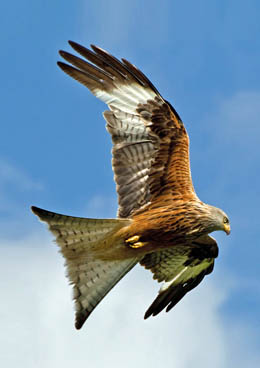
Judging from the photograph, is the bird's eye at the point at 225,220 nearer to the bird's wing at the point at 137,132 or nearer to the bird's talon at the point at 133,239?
the bird's wing at the point at 137,132

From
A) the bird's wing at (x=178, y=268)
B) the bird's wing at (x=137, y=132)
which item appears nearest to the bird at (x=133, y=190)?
the bird's wing at (x=137, y=132)

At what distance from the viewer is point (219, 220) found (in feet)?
41.2

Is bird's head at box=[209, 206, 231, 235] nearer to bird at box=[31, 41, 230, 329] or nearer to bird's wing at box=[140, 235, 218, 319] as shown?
bird at box=[31, 41, 230, 329]

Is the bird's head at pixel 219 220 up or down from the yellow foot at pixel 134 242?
up

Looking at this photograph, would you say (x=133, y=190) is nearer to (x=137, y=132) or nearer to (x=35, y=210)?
(x=137, y=132)

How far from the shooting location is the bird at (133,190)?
12516 millimetres

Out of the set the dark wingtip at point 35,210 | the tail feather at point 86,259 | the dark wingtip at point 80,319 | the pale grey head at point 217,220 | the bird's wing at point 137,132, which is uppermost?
the bird's wing at point 137,132

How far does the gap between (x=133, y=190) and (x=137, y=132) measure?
0.97 metres

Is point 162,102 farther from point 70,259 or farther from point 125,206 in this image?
point 70,259

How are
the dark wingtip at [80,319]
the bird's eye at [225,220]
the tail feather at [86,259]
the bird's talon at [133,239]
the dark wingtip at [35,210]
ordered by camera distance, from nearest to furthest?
A: the dark wingtip at [35,210] < the tail feather at [86,259] < the bird's talon at [133,239] < the bird's eye at [225,220] < the dark wingtip at [80,319]

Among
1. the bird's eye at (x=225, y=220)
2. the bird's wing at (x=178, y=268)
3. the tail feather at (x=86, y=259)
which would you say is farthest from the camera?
the bird's wing at (x=178, y=268)

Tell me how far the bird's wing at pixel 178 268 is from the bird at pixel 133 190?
671 millimetres

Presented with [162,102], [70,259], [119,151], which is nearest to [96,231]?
[70,259]

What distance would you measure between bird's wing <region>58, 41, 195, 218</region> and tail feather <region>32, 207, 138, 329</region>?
802mm
